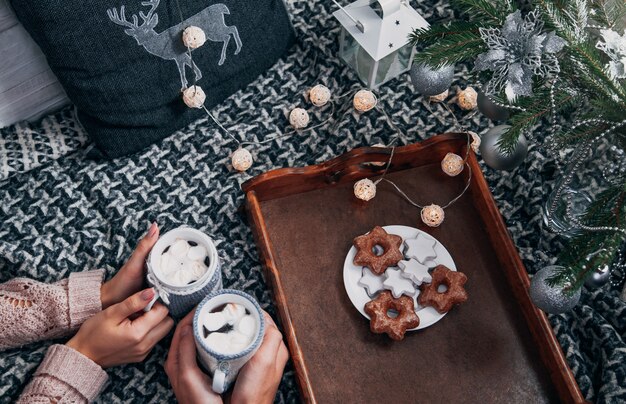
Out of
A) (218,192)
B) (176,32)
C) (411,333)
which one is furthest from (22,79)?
(411,333)

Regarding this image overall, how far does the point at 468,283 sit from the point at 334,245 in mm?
244

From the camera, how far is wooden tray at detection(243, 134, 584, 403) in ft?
3.33

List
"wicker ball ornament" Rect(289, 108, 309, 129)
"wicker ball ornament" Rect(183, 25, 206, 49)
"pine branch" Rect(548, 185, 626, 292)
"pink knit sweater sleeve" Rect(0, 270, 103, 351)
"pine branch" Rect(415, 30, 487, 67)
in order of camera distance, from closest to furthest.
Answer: "pine branch" Rect(548, 185, 626, 292) → "pine branch" Rect(415, 30, 487, 67) → "pink knit sweater sleeve" Rect(0, 270, 103, 351) → "wicker ball ornament" Rect(183, 25, 206, 49) → "wicker ball ornament" Rect(289, 108, 309, 129)

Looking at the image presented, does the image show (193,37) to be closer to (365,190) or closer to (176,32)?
(176,32)

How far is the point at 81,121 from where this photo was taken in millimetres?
1229

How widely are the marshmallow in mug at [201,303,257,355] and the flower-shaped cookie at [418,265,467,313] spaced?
314 millimetres

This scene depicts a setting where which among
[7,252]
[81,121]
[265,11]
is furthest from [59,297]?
[265,11]

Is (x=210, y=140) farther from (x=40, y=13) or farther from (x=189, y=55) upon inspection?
(x=40, y=13)

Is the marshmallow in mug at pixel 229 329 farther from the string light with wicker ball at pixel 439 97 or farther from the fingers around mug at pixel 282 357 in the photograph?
the string light with wicker ball at pixel 439 97

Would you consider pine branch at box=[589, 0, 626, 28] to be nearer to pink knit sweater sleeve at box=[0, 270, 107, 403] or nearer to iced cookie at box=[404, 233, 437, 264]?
iced cookie at box=[404, 233, 437, 264]

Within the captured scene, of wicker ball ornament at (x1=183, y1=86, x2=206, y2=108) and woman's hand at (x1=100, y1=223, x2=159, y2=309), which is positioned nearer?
woman's hand at (x1=100, y1=223, x2=159, y2=309)

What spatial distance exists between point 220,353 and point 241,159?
46 centimetres

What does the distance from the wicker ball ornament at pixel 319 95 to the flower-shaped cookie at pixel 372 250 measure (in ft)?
1.08

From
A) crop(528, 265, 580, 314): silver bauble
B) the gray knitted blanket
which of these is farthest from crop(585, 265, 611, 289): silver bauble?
crop(528, 265, 580, 314): silver bauble
